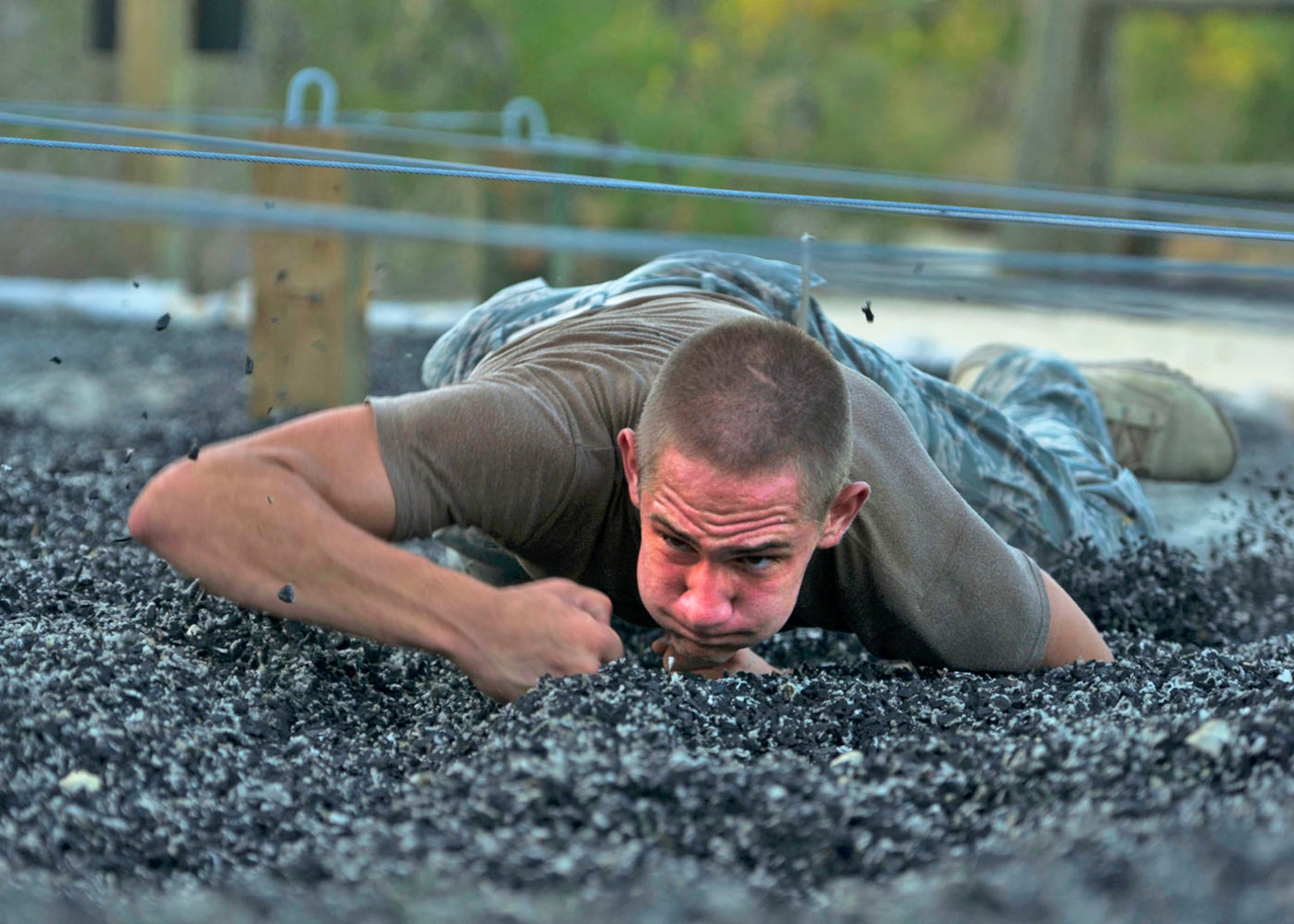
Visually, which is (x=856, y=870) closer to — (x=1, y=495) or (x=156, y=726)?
(x=156, y=726)

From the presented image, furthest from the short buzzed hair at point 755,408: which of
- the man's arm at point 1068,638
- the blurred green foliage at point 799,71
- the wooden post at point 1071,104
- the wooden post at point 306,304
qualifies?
the blurred green foliage at point 799,71

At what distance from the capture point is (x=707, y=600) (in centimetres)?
178

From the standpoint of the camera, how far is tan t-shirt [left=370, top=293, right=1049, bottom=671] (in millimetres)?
1835

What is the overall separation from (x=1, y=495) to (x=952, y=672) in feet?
5.88

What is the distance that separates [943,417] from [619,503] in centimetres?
92

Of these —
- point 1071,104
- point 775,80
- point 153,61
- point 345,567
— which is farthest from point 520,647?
point 775,80

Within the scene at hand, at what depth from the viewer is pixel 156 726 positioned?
1604 millimetres

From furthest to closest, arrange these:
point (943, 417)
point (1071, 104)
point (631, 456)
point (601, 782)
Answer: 1. point (1071, 104)
2. point (943, 417)
3. point (631, 456)
4. point (601, 782)

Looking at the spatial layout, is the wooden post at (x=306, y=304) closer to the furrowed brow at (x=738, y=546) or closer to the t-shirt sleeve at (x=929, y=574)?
the t-shirt sleeve at (x=929, y=574)

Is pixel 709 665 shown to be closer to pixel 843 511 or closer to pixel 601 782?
pixel 843 511

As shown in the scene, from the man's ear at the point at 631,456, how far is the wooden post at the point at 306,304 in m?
2.28

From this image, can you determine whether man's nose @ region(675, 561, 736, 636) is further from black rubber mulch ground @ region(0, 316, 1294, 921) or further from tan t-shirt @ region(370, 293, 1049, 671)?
tan t-shirt @ region(370, 293, 1049, 671)

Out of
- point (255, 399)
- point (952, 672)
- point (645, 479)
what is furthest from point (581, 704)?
point (255, 399)

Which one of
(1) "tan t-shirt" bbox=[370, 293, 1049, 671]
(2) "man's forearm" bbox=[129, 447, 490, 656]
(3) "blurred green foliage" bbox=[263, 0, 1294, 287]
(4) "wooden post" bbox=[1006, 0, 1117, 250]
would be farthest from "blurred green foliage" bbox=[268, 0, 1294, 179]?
(2) "man's forearm" bbox=[129, 447, 490, 656]
